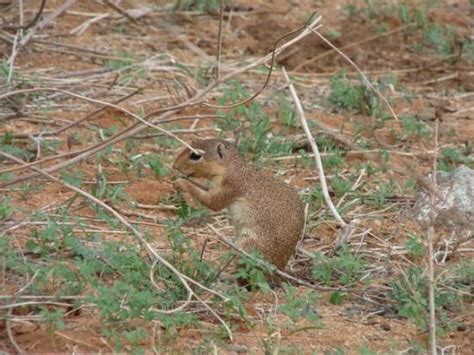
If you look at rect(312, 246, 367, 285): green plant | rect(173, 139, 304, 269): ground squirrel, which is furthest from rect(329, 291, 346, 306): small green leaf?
rect(173, 139, 304, 269): ground squirrel

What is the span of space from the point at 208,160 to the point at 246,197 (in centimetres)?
28

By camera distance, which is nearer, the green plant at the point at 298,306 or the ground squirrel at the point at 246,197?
the green plant at the point at 298,306

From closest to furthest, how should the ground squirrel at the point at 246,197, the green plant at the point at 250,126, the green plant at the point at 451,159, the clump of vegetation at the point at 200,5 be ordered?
the ground squirrel at the point at 246,197
the green plant at the point at 250,126
the green plant at the point at 451,159
the clump of vegetation at the point at 200,5

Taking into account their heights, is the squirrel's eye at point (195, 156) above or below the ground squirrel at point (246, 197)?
above

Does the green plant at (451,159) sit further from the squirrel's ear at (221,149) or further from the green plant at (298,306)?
the green plant at (298,306)

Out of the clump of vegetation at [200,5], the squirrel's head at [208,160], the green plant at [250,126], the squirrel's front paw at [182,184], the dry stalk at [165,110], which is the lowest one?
the green plant at [250,126]

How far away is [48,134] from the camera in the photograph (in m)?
6.96

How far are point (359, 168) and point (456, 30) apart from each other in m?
3.01

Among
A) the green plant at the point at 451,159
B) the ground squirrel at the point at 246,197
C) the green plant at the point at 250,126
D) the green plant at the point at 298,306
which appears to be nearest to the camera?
the green plant at the point at 298,306

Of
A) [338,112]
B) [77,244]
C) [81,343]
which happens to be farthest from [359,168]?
[81,343]

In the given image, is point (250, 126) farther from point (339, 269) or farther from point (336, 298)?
point (336, 298)

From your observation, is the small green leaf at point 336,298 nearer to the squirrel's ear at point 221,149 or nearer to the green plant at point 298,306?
the green plant at point 298,306

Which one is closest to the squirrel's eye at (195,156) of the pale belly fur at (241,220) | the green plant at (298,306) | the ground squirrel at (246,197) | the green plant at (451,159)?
the ground squirrel at (246,197)

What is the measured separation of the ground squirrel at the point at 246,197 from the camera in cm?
554
